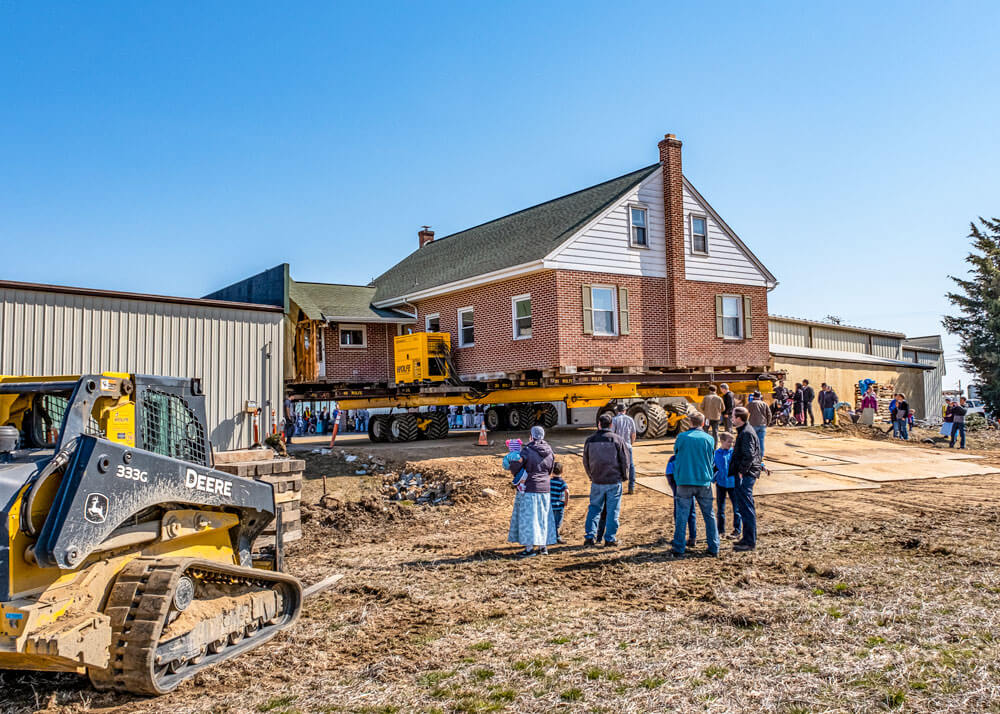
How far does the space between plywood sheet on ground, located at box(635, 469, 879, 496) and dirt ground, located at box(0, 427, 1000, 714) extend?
2323mm

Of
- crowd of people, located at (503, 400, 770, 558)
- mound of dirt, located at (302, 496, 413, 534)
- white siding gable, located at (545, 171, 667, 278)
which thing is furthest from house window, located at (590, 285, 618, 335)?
crowd of people, located at (503, 400, 770, 558)

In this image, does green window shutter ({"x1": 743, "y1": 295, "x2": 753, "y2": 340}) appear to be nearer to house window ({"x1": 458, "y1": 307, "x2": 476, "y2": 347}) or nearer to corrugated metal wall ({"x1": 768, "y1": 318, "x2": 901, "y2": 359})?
house window ({"x1": 458, "y1": 307, "x2": 476, "y2": 347})

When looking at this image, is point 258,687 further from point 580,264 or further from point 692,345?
point 692,345

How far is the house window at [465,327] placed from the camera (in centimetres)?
2355

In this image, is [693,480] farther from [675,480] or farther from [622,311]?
[622,311]

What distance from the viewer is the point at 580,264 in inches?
833

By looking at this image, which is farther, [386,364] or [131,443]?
[386,364]

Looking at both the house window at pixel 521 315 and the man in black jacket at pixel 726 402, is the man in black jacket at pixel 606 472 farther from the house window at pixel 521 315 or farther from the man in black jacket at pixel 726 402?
the house window at pixel 521 315

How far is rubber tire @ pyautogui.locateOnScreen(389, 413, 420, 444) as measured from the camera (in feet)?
70.7

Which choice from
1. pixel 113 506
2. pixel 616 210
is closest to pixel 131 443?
pixel 113 506

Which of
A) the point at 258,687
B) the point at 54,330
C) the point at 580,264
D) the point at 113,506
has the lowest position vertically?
the point at 258,687

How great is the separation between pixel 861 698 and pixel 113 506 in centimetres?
491

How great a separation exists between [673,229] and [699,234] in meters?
1.33

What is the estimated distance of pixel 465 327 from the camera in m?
23.8
